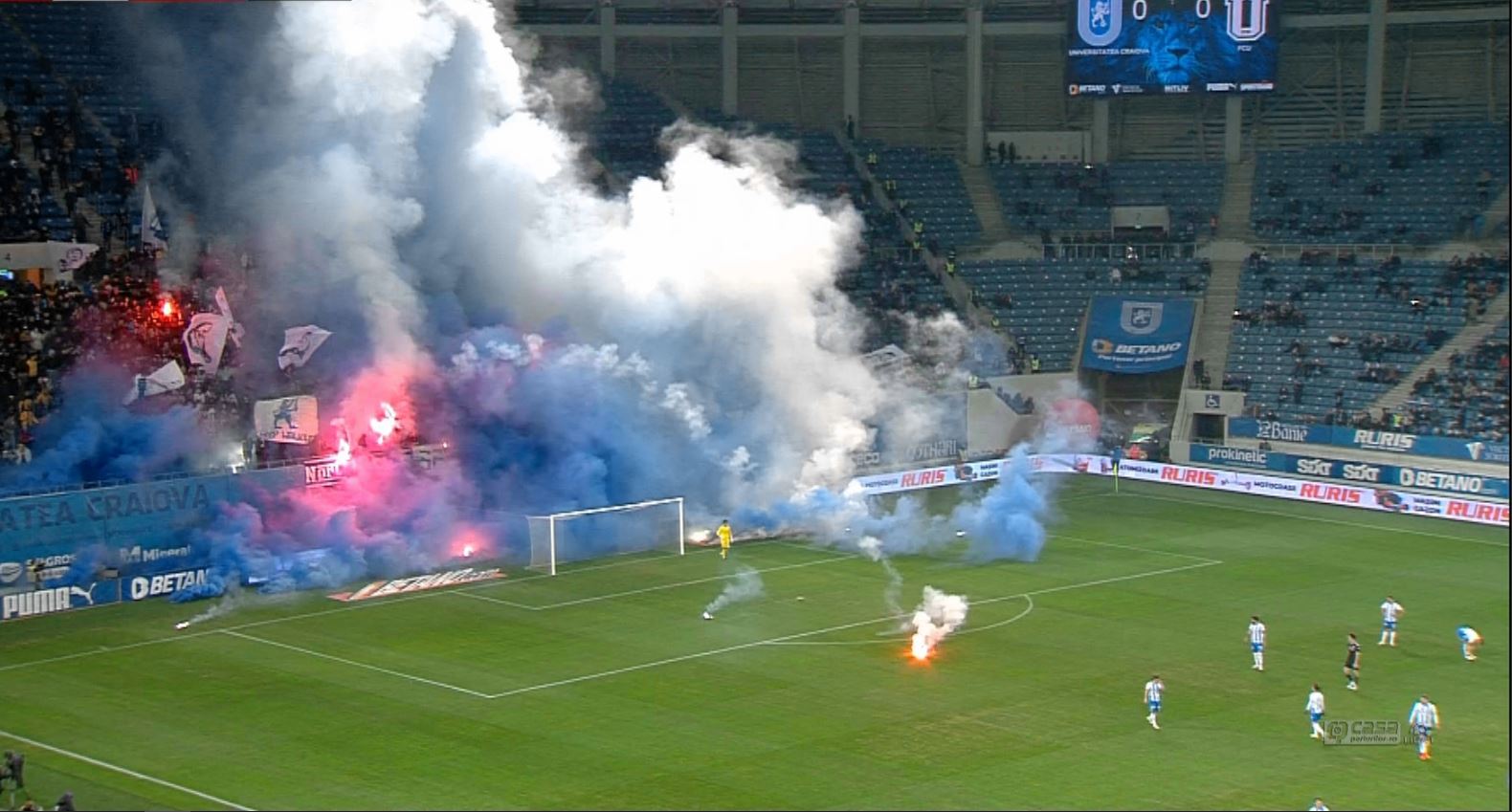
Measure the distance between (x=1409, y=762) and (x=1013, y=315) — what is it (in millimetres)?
44921

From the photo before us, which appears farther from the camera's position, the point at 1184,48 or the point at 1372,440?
the point at 1184,48

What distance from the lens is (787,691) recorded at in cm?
4356

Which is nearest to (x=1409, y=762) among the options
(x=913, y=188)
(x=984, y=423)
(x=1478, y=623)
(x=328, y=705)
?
(x=1478, y=623)

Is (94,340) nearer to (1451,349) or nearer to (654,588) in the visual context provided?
(654,588)

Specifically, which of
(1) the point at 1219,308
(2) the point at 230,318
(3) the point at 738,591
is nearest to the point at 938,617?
(3) the point at 738,591

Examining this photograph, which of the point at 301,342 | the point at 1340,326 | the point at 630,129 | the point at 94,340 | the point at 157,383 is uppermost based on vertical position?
the point at 630,129

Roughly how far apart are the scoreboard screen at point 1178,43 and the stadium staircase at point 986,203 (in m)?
7.32

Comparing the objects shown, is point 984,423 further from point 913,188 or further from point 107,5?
point 107,5

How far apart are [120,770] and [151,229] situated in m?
29.5

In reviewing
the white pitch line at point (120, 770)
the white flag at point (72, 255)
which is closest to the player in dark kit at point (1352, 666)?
the white pitch line at point (120, 770)

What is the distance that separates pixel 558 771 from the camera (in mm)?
37688

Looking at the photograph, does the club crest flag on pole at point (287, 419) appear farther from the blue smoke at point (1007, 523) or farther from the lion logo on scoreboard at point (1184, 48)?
the lion logo on scoreboard at point (1184, 48)

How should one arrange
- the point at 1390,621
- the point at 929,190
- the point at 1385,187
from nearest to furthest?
the point at 1390,621 < the point at 1385,187 < the point at 929,190

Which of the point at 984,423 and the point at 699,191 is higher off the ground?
the point at 699,191
